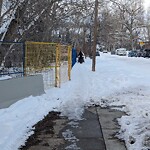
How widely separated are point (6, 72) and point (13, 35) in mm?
5205

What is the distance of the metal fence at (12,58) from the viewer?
1011cm

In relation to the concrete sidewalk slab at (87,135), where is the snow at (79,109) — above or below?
above

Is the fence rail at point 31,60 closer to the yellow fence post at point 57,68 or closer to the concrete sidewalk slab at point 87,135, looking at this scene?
the yellow fence post at point 57,68

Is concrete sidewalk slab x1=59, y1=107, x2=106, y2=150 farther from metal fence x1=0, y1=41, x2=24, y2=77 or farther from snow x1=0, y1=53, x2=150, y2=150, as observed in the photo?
metal fence x1=0, y1=41, x2=24, y2=77

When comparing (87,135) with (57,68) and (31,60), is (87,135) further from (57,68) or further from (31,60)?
(57,68)

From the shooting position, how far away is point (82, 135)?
652 cm

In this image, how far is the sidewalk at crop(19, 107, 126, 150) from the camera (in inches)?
229

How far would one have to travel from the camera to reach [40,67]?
1244 centimetres

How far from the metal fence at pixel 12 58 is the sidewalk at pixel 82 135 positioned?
9.36ft

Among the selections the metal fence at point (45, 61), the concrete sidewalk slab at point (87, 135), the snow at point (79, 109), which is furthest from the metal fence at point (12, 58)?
the concrete sidewalk slab at point (87, 135)

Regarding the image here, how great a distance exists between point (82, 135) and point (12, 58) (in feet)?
17.0

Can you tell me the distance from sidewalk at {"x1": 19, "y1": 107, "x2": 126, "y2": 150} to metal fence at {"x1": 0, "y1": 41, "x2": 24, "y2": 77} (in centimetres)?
285

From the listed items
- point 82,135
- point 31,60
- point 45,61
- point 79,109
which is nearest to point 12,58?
point 31,60

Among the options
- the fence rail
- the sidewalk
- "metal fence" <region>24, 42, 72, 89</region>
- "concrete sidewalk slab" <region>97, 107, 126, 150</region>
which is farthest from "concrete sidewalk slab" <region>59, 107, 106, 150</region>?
"metal fence" <region>24, 42, 72, 89</region>
